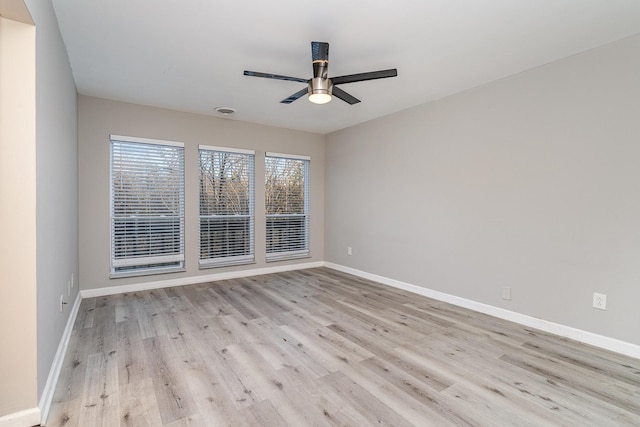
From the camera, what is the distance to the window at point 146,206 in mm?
4121

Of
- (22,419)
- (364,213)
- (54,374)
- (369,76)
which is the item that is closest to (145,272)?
(54,374)

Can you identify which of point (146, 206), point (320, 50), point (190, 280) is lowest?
point (190, 280)

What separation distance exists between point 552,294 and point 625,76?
6.49 feet

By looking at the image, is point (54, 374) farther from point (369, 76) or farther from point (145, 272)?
point (369, 76)

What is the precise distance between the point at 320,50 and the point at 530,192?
248cm

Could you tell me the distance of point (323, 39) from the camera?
256cm

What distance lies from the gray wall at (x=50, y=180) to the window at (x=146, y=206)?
1.36 metres

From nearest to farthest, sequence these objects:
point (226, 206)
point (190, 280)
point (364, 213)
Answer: point (190, 280)
point (226, 206)
point (364, 213)

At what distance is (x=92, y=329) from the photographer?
293 cm

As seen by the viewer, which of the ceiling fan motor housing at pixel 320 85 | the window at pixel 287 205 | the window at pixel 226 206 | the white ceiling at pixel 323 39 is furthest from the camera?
the window at pixel 287 205

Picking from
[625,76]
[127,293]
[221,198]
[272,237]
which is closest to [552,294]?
[625,76]

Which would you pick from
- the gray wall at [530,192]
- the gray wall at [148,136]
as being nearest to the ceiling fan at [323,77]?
the gray wall at [530,192]

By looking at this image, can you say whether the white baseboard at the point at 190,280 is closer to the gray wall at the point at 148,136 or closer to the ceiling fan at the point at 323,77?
the gray wall at the point at 148,136

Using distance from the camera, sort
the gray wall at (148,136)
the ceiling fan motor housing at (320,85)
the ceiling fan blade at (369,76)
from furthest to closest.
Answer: the gray wall at (148,136)
the ceiling fan motor housing at (320,85)
the ceiling fan blade at (369,76)
